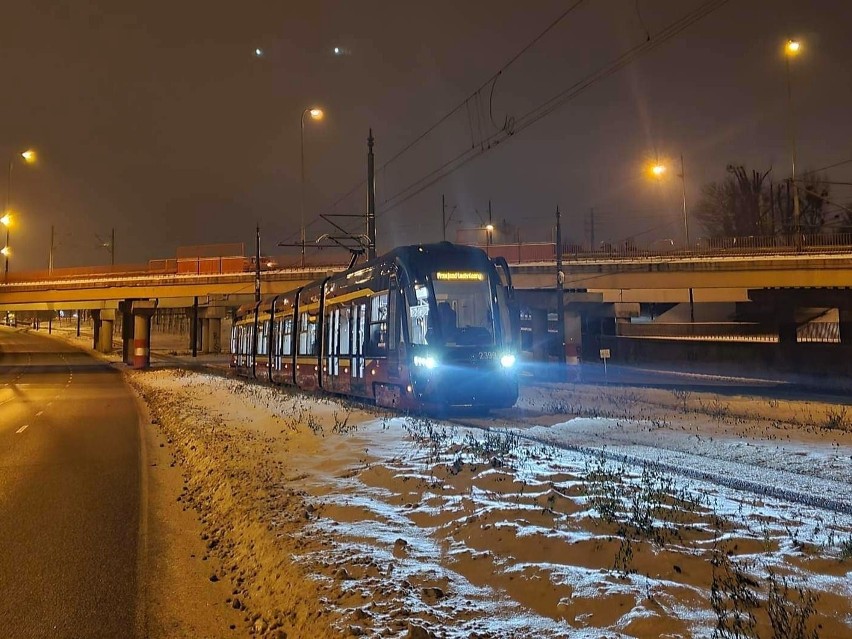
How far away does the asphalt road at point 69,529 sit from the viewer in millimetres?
5137

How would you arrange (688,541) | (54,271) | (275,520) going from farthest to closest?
(54,271)
(275,520)
(688,541)

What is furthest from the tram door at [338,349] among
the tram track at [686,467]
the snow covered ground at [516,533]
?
the snow covered ground at [516,533]

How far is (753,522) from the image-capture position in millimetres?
6332

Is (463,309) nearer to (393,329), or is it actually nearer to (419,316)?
(419,316)

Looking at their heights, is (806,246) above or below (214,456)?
above

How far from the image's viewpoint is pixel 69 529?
24.8 feet

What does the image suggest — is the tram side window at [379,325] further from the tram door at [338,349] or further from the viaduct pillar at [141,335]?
the viaduct pillar at [141,335]

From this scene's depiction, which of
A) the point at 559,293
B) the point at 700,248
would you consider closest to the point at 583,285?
the point at 700,248

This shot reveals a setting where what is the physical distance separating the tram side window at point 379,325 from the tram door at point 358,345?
0.54 meters

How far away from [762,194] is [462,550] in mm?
60965

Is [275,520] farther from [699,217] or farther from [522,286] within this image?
[699,217]

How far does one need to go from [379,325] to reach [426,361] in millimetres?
2260

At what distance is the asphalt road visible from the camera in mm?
A: 5137

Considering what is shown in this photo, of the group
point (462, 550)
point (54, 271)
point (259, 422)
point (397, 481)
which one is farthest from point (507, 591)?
point (54, 271)
